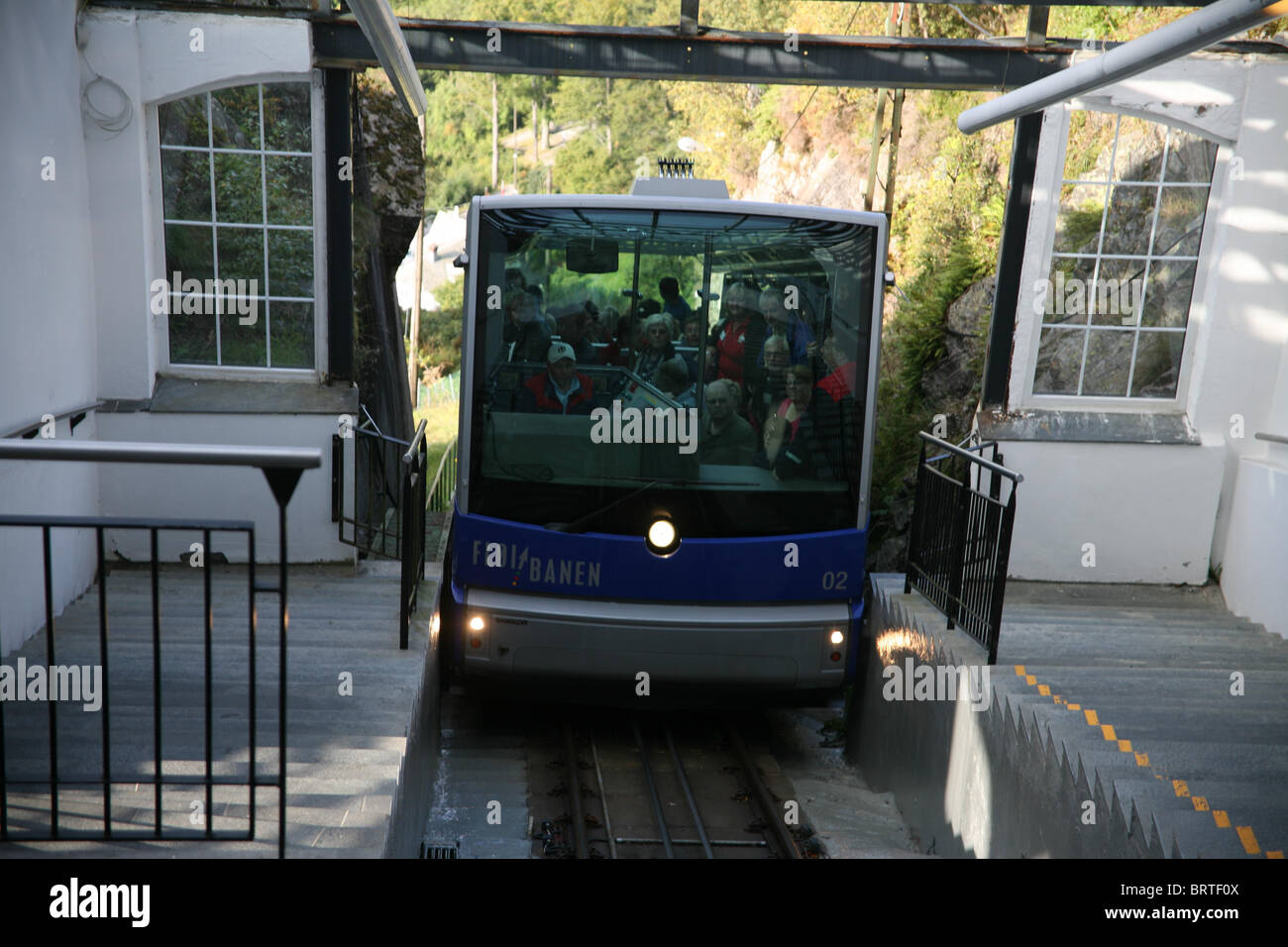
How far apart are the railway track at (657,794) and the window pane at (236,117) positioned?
4588mm

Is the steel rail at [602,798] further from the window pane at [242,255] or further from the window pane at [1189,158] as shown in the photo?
the window pane at [1189,158]

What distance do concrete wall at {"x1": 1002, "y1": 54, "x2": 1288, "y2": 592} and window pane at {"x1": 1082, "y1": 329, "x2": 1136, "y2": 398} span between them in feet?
0.43

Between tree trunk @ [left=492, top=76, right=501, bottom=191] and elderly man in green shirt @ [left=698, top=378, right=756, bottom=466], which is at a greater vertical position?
tree trunk @ [left=492, top=76, right=501, bottom=191]

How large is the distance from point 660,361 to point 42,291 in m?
3.56

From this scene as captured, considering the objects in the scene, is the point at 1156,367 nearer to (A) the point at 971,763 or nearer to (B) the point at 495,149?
(A) the point at 971,763

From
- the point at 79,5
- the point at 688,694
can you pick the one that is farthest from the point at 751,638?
the point at 79,5

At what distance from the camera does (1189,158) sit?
8055 millimetres

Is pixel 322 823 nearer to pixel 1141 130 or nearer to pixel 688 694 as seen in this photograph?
pixel 688 694

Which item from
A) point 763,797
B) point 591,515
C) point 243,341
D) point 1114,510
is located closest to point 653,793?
point 763,797

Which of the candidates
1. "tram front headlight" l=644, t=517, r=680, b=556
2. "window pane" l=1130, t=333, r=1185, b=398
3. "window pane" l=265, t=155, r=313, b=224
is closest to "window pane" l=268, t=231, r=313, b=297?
"window pane" l=265, t=155, r=313, b=224

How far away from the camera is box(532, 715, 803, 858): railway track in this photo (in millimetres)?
5914

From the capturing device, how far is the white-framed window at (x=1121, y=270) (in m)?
8.05

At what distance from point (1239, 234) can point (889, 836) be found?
16.3ft

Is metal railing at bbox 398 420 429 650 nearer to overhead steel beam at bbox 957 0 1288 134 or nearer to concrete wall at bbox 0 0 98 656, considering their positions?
concrete wall at bbox 0 0 98 656
